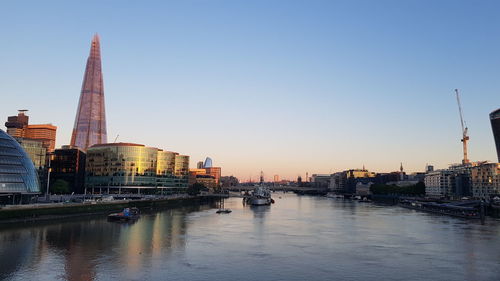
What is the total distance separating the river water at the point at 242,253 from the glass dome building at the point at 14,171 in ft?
72.1

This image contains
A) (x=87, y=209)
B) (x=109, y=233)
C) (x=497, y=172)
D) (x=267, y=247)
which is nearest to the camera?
(x=267, y=247)

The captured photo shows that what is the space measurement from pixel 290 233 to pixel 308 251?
2309 cm

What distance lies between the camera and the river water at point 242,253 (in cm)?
4516

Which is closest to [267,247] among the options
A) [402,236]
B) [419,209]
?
[402,236]

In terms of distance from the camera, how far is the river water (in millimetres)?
45156

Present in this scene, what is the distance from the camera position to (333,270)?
4781 centimetres

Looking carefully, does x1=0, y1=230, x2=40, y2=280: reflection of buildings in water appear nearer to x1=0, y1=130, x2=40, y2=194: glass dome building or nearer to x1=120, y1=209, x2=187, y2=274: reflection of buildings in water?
x1=120, y1=209, x2=187, y2=274: reflection of buildings in water

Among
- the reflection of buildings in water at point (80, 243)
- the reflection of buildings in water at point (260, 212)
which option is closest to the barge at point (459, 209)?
the reflection of buildings in water at point (260, 212)

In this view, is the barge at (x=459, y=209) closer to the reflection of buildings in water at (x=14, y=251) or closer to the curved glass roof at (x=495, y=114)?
the curved glass roof at (x=495, y=114)

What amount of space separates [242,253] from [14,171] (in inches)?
2926

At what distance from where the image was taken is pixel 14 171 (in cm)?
10244

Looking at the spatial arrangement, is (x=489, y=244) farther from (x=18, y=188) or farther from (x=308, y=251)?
(x=18, y=188)

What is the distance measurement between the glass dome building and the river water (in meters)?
22.0

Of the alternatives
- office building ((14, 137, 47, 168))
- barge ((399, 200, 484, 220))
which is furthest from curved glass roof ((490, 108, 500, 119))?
office building ((14, 137, 47, 168))
